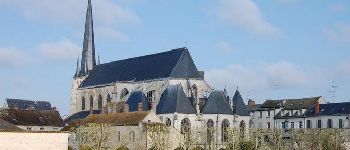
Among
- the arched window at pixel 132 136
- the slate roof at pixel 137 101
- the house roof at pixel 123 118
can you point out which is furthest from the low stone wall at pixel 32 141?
the slate roof at pixel 137 101

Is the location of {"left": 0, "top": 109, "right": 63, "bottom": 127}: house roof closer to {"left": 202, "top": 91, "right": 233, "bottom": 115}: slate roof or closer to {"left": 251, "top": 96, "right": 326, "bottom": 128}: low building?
{"left": 202, "top": 91, "right": 233, "bottom": 115}: slate roof

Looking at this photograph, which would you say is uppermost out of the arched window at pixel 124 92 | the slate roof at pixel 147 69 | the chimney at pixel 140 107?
the slate roof at pixel 147 69

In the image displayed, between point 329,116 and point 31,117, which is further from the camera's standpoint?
point 31,117

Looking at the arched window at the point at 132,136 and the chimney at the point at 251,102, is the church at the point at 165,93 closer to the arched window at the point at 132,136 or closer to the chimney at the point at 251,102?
the arched window at the point at 132,136

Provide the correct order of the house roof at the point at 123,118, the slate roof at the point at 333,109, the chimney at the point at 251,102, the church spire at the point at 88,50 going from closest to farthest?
1. the house roof at the point at 123,118
2. the slate roof at the point at 333,109
3. the chimney at the point at 251,102
4. the church spire at the point at 88,50

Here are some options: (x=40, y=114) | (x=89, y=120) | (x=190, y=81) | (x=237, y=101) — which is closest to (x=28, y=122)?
(x=40, y=114)

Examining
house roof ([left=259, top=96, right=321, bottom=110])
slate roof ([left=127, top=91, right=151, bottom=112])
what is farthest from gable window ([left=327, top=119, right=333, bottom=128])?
slate roof ([left=127, top=91, right=151, bottom=112])

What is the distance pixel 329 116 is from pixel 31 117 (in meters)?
39.6

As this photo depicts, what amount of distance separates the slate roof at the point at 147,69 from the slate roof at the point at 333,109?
1669 cm

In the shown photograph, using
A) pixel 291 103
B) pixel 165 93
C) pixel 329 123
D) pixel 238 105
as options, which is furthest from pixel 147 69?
pixel 329 123

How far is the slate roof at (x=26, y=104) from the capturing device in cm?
9738

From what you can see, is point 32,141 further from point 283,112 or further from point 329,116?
point 283,112

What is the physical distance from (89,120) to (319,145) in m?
28.6

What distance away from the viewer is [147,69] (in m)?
77.3
